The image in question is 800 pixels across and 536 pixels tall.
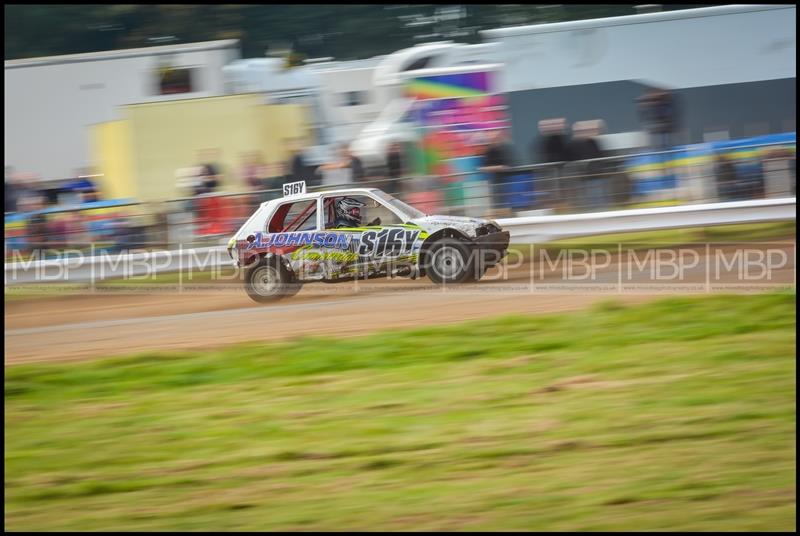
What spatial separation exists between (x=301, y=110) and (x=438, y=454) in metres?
11.5

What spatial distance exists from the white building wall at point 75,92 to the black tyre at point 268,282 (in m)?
5.76

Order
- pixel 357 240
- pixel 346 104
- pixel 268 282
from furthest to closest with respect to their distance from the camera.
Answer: pixel 346 104, pixel 268 282, pixel 357 240

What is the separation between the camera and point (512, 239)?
41.7 ft

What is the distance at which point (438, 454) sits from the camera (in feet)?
21.5

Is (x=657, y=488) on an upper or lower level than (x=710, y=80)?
lower

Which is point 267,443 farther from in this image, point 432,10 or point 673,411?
point 432,10

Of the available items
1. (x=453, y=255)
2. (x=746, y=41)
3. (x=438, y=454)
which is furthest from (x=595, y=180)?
(x=438, y=454)

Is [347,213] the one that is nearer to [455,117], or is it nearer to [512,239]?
[512,239]

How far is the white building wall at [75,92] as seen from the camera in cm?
1677

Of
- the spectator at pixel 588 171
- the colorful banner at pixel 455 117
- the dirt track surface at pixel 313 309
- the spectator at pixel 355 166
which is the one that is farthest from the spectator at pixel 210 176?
the spectator at pixel 588 171

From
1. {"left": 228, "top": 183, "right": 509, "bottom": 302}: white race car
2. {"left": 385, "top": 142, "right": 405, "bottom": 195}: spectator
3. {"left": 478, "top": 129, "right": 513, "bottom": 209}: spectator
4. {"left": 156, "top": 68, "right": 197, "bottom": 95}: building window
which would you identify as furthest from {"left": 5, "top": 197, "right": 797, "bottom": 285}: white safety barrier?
{"left": 156, "top": 68, "right": 197, "bottom": 95}: building window

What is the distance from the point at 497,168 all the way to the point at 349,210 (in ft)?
7.60

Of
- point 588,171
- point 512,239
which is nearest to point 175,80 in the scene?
point 512,239

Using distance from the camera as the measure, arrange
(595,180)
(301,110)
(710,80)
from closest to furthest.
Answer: (595,180) → (710,80) → (301,110)
